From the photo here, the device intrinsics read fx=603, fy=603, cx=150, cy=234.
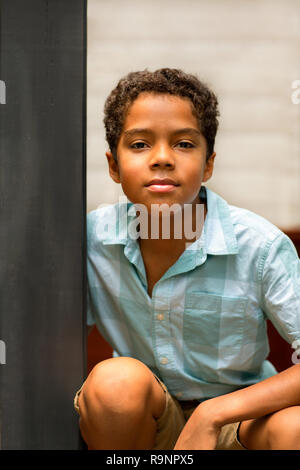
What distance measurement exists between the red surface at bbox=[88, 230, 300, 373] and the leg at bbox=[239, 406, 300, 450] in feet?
0.59

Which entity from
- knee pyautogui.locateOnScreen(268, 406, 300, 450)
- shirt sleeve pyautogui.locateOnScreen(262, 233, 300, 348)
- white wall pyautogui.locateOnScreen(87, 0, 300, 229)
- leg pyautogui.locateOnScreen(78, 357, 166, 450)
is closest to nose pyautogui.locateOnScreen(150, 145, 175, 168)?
white wall pyautogui.locateOnScreen(87, 0, 300, 229)

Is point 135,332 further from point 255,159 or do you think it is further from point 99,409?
point 255,159

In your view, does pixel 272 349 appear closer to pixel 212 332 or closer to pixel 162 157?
pixel 212 332

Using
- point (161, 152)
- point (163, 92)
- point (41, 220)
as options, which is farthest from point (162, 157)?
point (41, 220)

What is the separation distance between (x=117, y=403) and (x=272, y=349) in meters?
0.46

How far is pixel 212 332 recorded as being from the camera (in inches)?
41.6

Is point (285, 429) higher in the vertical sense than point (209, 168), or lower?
lower

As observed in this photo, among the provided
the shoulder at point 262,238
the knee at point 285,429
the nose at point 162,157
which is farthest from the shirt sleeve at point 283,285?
the nose at point 162,157

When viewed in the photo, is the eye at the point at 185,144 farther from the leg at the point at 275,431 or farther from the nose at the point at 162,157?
the leg at the point at 275,431

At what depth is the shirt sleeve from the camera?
0.98 metres

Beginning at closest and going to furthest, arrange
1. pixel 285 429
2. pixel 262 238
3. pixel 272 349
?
pixel 285 429, pixel 262 238, pixel 272 349

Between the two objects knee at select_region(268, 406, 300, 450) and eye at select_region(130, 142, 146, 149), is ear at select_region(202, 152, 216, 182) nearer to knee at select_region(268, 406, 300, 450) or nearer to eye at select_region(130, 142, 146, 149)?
eye at select_region(130, 142, 146, 149)

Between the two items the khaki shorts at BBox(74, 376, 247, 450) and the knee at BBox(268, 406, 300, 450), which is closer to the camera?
the knee at BBox(268, 406, 300, 450)

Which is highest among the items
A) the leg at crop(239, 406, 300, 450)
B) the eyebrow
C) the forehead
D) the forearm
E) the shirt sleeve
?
the forehead
